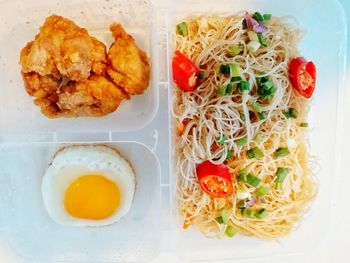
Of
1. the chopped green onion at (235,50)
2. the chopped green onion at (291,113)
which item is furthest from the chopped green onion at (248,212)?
the chopped green onion at (235,50)

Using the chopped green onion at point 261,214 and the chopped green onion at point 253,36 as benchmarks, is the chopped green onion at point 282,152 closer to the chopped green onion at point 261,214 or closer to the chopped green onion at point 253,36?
the chopped green onion at point 261,214

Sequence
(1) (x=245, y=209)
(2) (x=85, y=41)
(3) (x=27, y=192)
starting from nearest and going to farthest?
1. (2) (x=85, y=41)
2. (1) (x=245, y=209)
3. (3) (x=27, y=192)

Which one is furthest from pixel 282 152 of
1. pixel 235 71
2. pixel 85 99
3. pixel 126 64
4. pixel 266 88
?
pixel 85 99

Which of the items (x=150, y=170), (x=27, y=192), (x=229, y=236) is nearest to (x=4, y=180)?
(x=27, y=192)

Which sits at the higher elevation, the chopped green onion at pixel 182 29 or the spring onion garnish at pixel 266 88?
the chopped green onion at pixel 182 29

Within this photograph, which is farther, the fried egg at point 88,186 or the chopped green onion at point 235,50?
the fried egg at point 88,186

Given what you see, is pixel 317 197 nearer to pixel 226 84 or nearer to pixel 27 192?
pixel 226 84

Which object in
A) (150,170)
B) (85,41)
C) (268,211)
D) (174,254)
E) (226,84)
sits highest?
(85,41)
